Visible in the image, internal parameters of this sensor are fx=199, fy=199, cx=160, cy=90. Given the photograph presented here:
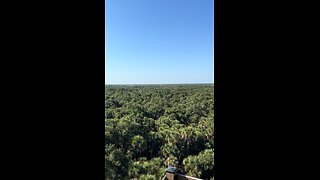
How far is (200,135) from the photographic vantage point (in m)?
2.26

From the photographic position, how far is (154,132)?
297 cm

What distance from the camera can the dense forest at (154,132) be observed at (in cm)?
248

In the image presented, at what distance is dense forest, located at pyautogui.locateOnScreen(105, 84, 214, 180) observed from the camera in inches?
97.7
